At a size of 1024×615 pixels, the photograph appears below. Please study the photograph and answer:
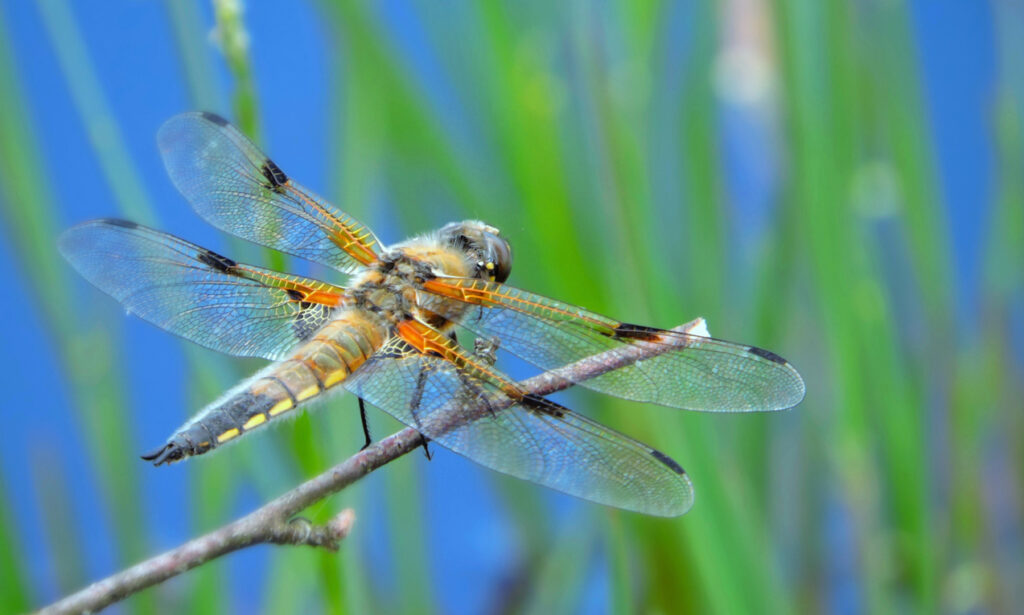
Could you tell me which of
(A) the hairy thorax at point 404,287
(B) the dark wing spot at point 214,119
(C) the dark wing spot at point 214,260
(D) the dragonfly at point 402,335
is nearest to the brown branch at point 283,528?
(D) the dragonfly at point 402,335

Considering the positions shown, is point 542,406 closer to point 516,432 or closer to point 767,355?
point 516,432

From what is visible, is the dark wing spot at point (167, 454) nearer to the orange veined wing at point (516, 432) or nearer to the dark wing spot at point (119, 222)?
the orange veined wing at point (516, 432)

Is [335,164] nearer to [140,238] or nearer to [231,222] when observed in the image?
[231,222]

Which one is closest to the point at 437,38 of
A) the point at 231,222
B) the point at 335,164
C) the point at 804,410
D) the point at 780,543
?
the point at 335,164

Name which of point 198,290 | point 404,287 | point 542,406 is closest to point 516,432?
point 542,406

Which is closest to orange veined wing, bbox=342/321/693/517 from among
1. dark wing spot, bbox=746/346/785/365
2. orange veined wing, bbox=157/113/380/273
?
dark wing spot, bbox=746/346/785/365

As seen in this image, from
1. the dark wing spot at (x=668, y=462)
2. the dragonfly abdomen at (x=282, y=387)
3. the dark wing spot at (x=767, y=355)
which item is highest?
the dark wing spot at (x=767, y=355)
